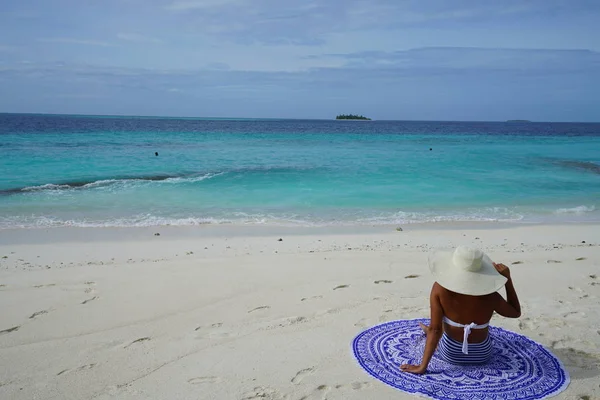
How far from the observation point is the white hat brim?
333 centimetres

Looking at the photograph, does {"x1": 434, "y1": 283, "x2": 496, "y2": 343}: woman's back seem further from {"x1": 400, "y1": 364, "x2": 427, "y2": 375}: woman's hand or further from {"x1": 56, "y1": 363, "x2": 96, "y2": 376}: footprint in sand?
{"x1": 56, "y1": 363, "x2": 96, "y2": 376}: footprint in sand

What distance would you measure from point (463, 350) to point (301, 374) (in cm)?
126

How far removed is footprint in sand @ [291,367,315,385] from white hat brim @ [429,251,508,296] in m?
1.21

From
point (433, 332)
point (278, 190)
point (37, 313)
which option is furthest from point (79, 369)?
point (278, 190)

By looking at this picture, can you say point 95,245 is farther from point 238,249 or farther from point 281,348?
point 281,348

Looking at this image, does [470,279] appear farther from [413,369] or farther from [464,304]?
[413,369]

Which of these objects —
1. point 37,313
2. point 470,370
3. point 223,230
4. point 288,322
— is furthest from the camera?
point 223,230

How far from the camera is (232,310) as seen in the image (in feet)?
16.3

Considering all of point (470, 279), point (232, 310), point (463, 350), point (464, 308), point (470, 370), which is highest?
point (470, 279)

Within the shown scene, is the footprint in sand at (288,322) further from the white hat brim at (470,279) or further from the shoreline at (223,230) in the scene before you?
the shoreline at (223,230)

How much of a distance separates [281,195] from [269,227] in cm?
429

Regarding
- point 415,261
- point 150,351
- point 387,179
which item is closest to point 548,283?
point 415,261

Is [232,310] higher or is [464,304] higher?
[464,304]

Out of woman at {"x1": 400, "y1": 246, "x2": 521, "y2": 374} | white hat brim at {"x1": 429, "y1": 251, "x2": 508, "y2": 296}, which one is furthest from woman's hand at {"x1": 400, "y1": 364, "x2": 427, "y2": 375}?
white hat brim at {"x1": 429, "y1": 251, "x2": 508, "y2": 296}
